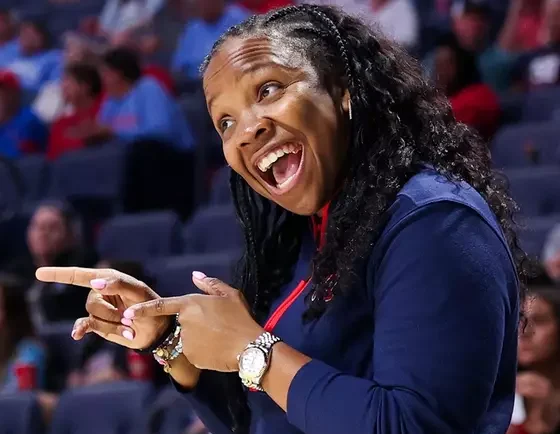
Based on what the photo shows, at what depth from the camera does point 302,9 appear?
1383 mm

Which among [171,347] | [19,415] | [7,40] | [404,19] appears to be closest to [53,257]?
[19,415]

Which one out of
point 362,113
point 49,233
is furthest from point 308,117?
point 49,233

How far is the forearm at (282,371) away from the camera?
1.21 metres

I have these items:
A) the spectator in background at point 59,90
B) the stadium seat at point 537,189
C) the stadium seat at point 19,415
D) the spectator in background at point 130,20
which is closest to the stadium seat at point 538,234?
the stadium seat at point 537,189

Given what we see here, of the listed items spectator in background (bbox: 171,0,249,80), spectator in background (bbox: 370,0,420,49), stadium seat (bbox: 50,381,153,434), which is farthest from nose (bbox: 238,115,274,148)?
spectator in background (bbox: 171,0,249,80)

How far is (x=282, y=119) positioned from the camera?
4.27 feet

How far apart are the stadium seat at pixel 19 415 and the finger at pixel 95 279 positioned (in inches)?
85.1

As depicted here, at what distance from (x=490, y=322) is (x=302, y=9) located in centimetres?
50

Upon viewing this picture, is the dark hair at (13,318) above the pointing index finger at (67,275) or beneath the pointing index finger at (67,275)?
beneath

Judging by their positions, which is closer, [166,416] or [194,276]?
[194,276]

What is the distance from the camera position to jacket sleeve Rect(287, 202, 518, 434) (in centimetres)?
113

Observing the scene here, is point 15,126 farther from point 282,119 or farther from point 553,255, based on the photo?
point 282,119

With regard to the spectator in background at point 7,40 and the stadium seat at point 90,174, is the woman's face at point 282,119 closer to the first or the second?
the stadium seat at point 90,174

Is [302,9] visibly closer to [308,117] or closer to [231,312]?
[308,117]
